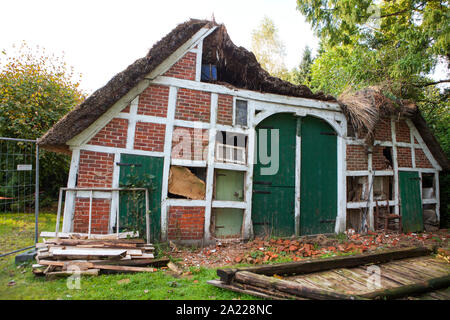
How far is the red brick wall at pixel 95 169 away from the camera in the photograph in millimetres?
4527

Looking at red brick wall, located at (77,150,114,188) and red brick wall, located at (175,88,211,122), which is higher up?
red brick wall, located at (175,88,211,122)

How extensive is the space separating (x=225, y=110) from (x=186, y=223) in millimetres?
2427

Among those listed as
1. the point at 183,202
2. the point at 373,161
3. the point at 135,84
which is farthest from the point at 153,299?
the point at 373,161

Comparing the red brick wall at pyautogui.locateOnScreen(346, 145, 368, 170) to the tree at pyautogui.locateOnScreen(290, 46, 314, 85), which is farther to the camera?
the tree at pyautogui.locateOnScreen(290, 46, 314, 85)

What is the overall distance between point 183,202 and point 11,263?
288 cm

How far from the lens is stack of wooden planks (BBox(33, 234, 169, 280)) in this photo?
3547 millimetres

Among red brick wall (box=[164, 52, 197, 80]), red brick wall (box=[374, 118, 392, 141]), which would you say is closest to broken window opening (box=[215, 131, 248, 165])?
red brick wall (box=[164, 52, 197, 80])

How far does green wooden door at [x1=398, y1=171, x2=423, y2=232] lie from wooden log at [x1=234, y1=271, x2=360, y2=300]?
5.84 meters

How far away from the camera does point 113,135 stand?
472 centimetres

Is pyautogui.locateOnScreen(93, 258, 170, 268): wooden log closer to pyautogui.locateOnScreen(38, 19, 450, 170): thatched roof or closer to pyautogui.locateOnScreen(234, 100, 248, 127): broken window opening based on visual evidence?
pyautogui.locateOnScreen(38, 19, 450, 170): thatched roof

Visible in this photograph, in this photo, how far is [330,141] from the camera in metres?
6.34

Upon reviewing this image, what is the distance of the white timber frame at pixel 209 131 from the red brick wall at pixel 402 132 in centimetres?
165

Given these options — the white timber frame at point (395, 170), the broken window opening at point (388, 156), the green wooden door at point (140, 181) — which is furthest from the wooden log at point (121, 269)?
the broken window opening at point (388, 156)

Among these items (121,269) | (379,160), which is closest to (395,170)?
(379,160)
